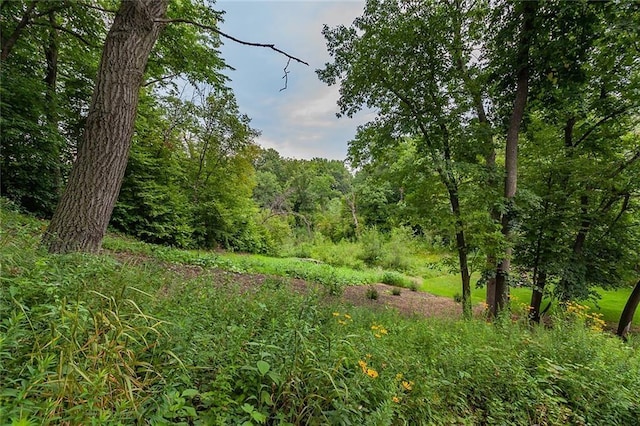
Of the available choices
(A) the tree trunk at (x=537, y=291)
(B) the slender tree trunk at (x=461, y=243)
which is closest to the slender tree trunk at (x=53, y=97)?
(B) the slender tree trunk at (x=461, y=243)

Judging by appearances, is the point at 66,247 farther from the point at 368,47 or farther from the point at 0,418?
the point at 368,47

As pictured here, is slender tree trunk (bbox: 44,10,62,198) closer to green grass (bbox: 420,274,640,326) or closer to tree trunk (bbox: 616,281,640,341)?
green grass (bbox: 420,274,640,326)

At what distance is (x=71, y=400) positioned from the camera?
85 centimetres

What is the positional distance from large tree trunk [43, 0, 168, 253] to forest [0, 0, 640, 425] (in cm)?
2

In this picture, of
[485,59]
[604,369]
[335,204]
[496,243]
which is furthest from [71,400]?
[335,204]

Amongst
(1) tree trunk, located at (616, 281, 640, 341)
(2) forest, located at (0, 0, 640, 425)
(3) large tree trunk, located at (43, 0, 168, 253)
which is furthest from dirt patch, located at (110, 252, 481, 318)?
(1) tree trunk, located at (616, 281, 640, 341)

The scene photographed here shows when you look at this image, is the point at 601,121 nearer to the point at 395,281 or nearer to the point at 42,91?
the point at 395,281

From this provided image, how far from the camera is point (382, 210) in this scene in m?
6.17

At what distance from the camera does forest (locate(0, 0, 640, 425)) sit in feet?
3.70

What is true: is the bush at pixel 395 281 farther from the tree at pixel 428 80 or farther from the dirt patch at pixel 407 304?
the tree at pixel 428 80

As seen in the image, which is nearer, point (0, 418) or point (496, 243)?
point (0, 418)

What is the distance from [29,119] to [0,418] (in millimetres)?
8207

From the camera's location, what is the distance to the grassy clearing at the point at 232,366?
0.91 metres

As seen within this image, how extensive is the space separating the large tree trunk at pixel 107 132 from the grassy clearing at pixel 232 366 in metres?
0.40
